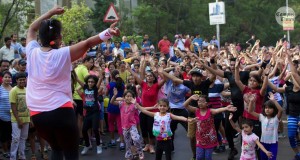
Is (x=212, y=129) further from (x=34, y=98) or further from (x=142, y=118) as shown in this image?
(x=34, y=98)

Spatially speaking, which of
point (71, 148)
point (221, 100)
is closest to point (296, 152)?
point (221, 100)

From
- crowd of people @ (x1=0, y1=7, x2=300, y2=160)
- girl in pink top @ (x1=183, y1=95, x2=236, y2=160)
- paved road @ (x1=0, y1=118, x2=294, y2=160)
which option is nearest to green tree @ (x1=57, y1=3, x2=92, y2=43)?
crowd of people @ (x1=0, y1=7, x2=300, y2=160)

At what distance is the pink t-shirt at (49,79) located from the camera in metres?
4.42

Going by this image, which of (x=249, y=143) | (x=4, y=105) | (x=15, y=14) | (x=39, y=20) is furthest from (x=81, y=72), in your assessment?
(x=15, y=14)

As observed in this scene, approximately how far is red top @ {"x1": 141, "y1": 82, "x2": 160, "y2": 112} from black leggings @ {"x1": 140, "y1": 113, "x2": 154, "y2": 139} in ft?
1.04

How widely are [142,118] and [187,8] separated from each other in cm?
2513

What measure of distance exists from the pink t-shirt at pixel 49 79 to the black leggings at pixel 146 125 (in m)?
6.12

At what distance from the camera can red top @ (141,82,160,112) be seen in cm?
1044

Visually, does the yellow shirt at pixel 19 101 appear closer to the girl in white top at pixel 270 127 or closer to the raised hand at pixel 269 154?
the girl in white top at pixel 270 127

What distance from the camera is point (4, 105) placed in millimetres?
9883

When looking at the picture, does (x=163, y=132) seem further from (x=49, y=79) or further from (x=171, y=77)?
(x=49, y=79)

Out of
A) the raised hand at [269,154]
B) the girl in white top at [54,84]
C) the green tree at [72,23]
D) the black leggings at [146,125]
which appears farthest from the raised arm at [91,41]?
the green tree at [72,23]

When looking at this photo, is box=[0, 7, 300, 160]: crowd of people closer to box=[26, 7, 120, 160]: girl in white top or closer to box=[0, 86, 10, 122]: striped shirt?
box=[0, 86, 10, 122]: striped shirt

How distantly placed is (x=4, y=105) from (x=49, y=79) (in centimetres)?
581
